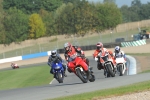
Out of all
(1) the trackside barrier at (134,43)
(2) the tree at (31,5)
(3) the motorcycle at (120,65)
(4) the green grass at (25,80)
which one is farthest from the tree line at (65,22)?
(3) the motorcycle at (120,65)

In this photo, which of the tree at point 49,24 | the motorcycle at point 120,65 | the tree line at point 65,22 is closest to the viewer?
the motorcycle at point 120,65

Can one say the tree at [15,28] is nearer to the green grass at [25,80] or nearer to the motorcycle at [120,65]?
the green grass at [25,80]

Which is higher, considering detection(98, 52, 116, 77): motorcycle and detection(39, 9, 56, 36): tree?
detection(39, 9, 56, 36): tree

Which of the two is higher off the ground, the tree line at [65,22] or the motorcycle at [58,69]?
the tree line at [65,22]

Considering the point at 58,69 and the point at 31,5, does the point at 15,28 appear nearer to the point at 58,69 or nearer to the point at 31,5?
the point at 31,5

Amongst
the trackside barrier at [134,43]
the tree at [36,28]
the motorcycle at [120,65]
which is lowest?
the trackside barrier at [134,43]

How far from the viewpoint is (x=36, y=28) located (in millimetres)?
97312

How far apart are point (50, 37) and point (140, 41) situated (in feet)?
108

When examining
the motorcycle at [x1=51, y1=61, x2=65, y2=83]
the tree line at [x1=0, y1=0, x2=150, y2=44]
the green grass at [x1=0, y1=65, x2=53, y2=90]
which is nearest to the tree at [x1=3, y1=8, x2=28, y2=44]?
the tree line at [x1=0, y1=0, x2=150, y2=44]

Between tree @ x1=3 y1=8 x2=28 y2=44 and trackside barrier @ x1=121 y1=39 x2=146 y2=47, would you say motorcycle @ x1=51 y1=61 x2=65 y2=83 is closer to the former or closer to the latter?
trackside barrier @ x1=121 y1=39 x2=146 y2=47

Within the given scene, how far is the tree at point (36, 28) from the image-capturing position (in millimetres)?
96750

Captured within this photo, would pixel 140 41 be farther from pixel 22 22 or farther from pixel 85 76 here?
pixel 85 76

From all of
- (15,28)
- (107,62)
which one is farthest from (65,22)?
(107,62)

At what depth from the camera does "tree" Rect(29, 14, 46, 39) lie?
9675cm
